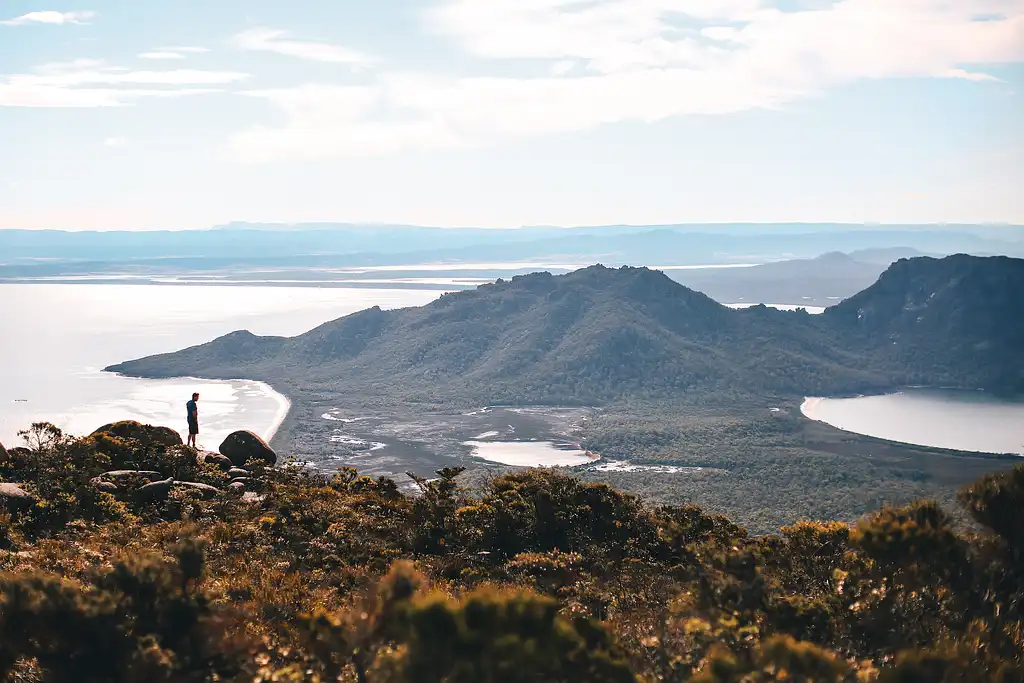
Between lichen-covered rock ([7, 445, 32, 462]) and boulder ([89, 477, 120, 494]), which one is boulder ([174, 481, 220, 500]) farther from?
lichen-covered rock ([7, 445, 32, 462])

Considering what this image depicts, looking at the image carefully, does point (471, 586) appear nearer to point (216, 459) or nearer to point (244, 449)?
point (216, 459)

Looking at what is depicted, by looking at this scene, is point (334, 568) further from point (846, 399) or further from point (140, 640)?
point (846, 399)

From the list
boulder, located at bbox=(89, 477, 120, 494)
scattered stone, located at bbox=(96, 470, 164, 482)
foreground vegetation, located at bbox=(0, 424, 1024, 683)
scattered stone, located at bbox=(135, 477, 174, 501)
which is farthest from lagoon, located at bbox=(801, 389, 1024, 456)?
boulder, located at bbox=(89, 477, 120, 494)

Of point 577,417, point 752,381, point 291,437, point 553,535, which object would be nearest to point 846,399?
point 752,381

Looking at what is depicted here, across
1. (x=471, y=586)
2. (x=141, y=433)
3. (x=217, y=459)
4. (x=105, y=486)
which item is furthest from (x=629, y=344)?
(x=471, y=586)

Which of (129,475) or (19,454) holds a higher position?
(19,454)
